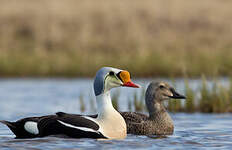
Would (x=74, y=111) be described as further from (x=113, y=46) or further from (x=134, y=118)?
(x=113, y=46)

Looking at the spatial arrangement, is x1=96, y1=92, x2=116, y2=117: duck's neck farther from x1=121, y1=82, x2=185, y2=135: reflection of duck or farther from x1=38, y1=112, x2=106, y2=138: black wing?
x1=121, y1=82, x2=185, y2=135: reflection of duck

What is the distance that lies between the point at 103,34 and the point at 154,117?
23.1m

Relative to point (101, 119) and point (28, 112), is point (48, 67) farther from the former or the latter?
point (101, 119)

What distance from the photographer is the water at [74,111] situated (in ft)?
33.9

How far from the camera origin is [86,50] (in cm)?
3195

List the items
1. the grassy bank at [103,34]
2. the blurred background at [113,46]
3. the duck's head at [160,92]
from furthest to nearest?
the grassy bank at [103,34], the blurred background at [113,46], the duck's head at [160,92]

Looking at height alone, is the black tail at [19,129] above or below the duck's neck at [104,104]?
below

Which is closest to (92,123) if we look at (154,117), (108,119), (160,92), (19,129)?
(108,119)

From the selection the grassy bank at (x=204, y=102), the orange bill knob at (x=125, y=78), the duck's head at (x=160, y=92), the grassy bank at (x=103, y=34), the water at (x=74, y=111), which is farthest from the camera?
the grassy bank at (x=103, y=34)

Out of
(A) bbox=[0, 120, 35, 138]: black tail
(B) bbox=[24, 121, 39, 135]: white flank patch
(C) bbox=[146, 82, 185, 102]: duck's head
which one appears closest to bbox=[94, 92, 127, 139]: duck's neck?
(B) bbox=[24, 121, 39, 135]: white flank patch

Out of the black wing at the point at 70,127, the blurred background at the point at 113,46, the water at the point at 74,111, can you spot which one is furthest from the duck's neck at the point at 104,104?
the blurred background at the point at 113,46

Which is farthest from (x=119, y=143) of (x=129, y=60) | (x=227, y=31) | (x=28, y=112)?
(x=227, y=31)

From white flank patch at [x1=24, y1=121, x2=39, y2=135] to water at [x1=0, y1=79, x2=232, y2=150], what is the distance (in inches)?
6.1

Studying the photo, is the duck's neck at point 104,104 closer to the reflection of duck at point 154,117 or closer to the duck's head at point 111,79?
the duck's head at point 111,79
